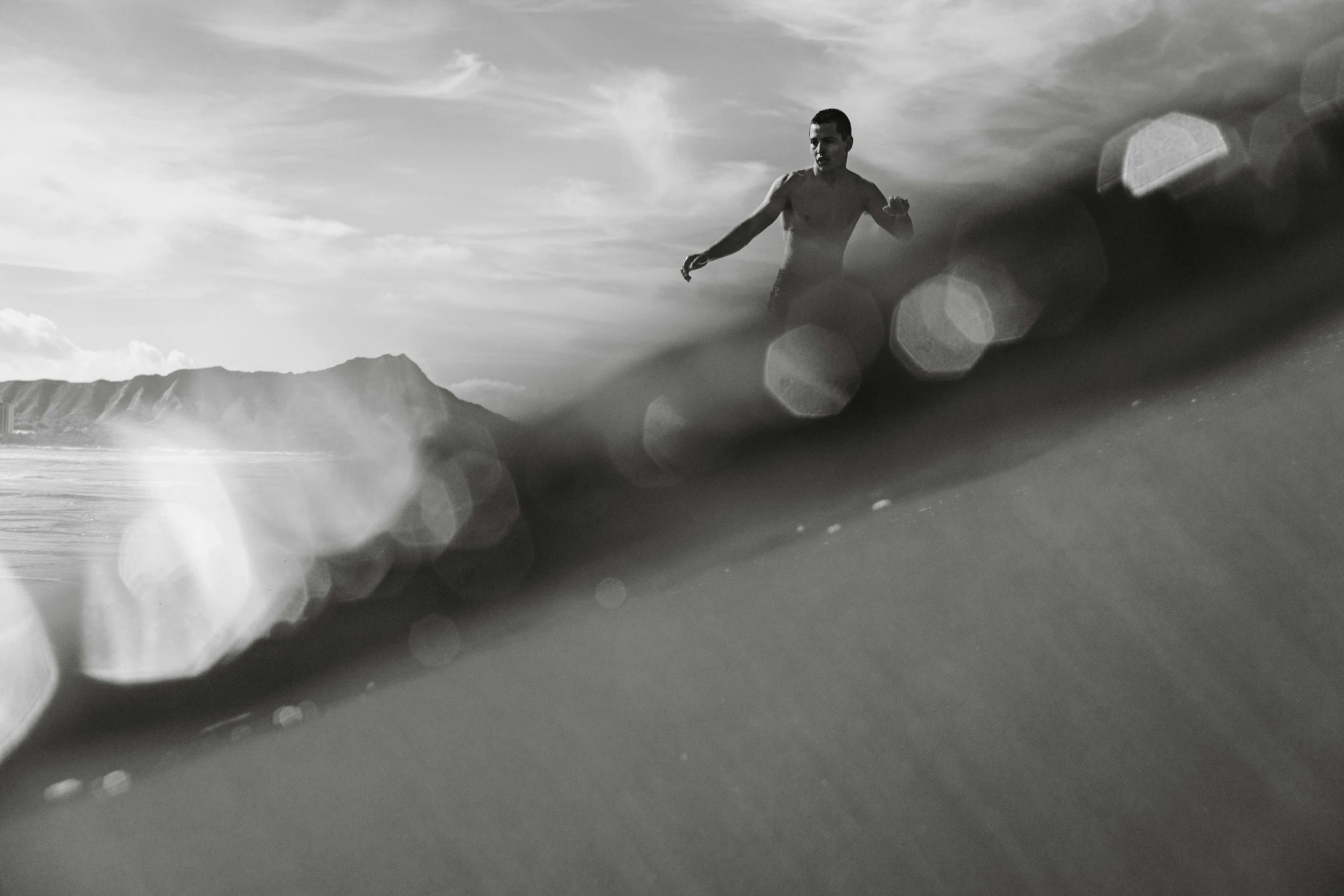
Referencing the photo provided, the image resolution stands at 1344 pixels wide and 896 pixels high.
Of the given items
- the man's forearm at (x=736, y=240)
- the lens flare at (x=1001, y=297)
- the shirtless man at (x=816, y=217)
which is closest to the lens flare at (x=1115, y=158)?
the lens flare at (x=1001, y=297)

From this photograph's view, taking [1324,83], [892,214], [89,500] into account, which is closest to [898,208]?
[892,214]

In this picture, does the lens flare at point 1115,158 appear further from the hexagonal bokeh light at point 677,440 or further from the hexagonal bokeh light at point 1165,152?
the hexagonal bokeh light at point 677,440

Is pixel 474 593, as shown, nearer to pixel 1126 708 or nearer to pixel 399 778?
pixel 399 778

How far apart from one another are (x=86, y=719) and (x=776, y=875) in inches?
40.0

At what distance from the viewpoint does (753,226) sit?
179 cm

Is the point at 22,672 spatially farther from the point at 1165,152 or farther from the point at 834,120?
the point at 1165,152

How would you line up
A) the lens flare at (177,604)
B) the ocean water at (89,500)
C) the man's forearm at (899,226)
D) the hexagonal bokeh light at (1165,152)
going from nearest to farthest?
the lens flare at (177,604) → the hexagonal bokeh light at (1165,152) → the man's forearm at (899,226) → the ocean water at (89,500)

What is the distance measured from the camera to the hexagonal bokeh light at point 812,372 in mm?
1503

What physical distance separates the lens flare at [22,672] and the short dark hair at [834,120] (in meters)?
1.56

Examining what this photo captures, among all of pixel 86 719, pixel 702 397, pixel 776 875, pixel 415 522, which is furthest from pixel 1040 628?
pixel 86 719

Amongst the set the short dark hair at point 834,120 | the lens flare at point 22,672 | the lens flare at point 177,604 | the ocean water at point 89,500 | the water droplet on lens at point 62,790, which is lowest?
the ocean water at point 89,500

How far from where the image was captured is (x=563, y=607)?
1.38m

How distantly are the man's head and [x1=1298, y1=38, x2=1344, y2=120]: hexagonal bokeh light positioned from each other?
Answer: 0.75 m

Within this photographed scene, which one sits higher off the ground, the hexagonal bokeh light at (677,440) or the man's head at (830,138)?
the man's head at (830,138)
